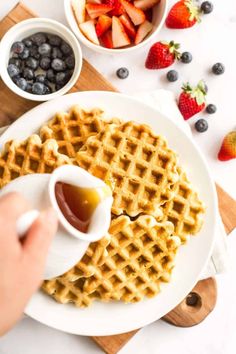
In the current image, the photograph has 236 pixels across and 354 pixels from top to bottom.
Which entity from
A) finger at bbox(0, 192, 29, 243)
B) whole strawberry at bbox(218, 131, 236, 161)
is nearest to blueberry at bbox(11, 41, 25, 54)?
whole strawberry at bbox(218, 131, 236, 161)

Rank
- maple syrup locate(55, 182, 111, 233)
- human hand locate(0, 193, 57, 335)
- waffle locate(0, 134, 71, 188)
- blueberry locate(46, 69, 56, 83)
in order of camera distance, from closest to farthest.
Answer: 1. human hand locate(0, 193, 57, 335)
2. maple syrup locate(55, 182, 111, 233)
3. waffle locate(0, 134, 71, 188)
4. blueberry locate(46, 69, 56, 83)

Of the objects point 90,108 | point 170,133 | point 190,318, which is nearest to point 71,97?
point 90,108

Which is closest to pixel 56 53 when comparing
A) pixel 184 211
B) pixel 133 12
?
pixel 133 12

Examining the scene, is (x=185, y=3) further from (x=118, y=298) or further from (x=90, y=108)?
(x=118, y=298)

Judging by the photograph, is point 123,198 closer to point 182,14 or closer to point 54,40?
point 54,40

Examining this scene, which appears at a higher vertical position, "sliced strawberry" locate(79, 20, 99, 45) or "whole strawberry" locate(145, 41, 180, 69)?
"sliced strawberry" locate(79, 20, 99, 45)

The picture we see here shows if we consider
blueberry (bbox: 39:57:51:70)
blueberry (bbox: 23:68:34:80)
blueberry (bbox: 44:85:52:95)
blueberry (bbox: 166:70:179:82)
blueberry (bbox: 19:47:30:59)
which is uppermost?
blueberry (bbox: 19:47:30:59)

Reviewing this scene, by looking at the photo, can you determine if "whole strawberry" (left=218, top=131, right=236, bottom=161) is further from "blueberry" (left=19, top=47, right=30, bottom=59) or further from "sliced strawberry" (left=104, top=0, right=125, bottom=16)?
"blueberry" (left=19, top=47, right=30, bottom=59)

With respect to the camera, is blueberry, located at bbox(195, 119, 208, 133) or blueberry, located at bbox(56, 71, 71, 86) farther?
blueberry, located at bbox(195, 119, 208, 133)
